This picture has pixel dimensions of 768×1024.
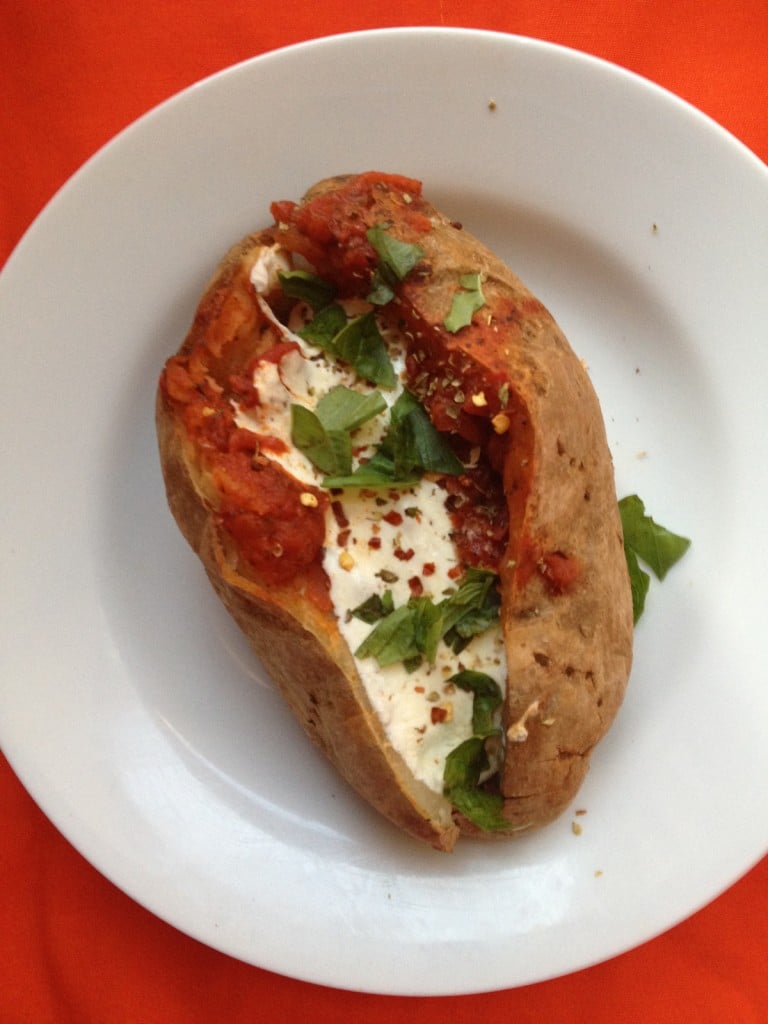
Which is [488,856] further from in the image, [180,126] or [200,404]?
[180,126]

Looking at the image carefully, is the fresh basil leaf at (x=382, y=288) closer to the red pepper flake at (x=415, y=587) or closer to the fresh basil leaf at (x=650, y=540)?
the red pepper flake at (x=415, y=587)

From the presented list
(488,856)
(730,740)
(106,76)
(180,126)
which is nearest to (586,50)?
(180,126)

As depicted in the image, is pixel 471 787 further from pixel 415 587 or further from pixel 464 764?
pixel 415 587

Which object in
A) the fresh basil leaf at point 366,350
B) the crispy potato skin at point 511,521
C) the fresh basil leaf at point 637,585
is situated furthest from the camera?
the fresh basil leaf at point 637,585

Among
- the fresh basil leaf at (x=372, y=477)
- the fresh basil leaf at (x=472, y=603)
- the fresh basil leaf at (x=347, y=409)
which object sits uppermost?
the fresh basil leaf at (x=347, y=409)

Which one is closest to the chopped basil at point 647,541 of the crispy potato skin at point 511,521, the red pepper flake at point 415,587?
the crispy potato skin at point 511,521

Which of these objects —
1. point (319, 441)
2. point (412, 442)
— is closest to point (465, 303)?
point (412, 442)

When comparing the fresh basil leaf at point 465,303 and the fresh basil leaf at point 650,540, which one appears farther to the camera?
the fresh basil leaf at point 650,540

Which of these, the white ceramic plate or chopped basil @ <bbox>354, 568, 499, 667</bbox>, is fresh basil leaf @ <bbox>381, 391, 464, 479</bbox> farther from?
the white ceramic plate
